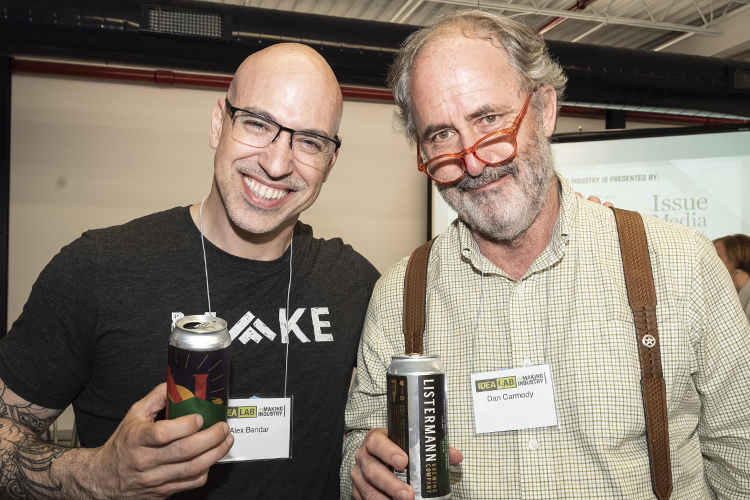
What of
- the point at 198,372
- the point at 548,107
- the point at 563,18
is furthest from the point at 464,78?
the point at 563,18

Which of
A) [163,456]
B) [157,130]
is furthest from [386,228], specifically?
[163,456]

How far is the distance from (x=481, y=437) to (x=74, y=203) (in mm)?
4993

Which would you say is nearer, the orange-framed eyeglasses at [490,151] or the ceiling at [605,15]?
the orange-framed eyeglasses at [490,151]

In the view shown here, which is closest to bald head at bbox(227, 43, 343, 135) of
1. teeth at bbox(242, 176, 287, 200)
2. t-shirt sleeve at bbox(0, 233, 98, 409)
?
teeth at bbox(242, 176, 287, 200)

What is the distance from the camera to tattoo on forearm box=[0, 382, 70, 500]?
1258 millimetres

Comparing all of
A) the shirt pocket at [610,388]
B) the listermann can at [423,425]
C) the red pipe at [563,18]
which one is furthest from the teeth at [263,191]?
the red pipe at [563,18]

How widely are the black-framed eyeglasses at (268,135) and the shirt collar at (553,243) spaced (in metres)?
0.48

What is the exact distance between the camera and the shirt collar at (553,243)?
145 centimetres

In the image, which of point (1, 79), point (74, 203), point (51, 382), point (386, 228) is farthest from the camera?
point (386, 228)

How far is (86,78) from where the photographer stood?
5.17 metres

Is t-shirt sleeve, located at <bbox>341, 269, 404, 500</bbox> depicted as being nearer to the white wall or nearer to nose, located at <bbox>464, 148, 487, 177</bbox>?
nose, located at <bbox>464, 148, 487, 177</bbox>

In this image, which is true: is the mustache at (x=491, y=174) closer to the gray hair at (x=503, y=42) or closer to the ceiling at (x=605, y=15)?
the gray hair at (x=503, y=42)

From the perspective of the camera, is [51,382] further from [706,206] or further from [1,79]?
[706,206]

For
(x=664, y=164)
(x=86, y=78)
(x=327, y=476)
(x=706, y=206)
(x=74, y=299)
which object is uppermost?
(x=86, y=78)
